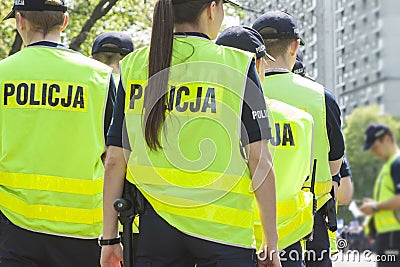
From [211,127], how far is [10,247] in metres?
1.39

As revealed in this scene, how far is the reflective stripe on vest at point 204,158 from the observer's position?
11.7ft

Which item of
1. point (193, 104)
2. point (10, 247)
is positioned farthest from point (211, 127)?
point (10, 247)

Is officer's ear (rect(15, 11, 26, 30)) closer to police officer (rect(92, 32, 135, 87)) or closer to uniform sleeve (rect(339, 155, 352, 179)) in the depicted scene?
police officer (rect(92, 32, 135, 87))

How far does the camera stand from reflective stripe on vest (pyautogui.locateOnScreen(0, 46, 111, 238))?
14.6ft

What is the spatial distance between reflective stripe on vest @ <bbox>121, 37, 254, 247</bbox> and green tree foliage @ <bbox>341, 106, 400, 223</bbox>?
0.76 meters

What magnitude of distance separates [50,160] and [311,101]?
1.73 meters

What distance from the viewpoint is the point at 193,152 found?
3572 millimetres

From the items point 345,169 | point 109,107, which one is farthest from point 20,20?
point 345,169

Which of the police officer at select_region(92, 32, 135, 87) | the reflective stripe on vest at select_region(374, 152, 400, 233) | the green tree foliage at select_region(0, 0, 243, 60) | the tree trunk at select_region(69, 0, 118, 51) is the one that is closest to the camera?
the reflective stripe on vest at select_region(374, 152, 400, 233)

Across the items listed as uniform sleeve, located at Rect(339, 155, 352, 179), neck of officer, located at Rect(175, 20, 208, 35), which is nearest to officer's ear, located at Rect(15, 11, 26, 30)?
neck of officer, located at Rect(175, 20, 208, 35)

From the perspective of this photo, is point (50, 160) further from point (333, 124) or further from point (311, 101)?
point (333, 124)

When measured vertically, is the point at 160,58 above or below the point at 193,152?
above

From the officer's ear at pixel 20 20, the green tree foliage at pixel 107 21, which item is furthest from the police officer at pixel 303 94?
the green tree foliage at pixel 107 21

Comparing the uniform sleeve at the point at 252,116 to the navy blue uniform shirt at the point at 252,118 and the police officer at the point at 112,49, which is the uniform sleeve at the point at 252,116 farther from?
the police officer at the point at 112,49
